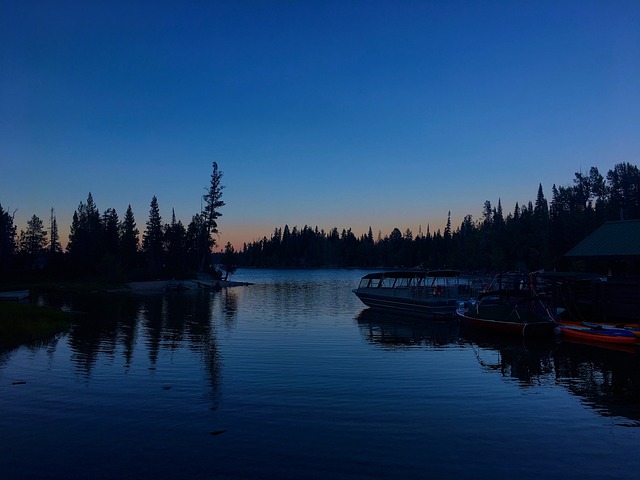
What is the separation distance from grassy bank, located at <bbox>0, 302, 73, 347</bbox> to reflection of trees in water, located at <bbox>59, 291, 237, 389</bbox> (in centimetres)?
136

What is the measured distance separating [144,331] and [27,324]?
24.6 ft

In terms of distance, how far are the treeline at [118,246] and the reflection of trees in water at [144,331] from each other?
44.8m

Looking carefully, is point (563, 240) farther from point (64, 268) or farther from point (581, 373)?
point (64, 268)

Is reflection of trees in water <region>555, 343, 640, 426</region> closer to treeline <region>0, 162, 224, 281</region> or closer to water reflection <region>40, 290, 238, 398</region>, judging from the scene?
water reflection <region>40, 290, 238, 398</region>

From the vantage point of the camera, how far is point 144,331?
34844 millimetres

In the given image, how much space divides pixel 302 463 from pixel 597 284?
33.0m

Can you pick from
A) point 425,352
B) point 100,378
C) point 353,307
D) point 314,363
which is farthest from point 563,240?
point 100,378

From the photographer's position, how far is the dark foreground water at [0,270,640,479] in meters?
11.0

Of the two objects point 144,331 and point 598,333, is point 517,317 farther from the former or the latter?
point 144,331

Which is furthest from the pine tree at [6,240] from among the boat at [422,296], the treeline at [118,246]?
the boat at [422,296]

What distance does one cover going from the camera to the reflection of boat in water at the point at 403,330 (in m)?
32.0

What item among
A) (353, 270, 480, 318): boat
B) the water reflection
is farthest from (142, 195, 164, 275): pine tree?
(353, 270, 480, 318): boat

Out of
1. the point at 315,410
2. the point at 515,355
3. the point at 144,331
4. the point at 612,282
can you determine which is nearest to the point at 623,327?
the point at 612,282

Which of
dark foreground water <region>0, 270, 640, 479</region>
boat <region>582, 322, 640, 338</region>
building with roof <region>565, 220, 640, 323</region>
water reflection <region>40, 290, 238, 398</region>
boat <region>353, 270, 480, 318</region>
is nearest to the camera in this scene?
dark foreground water <region>0, 270, 640, 479</region>
